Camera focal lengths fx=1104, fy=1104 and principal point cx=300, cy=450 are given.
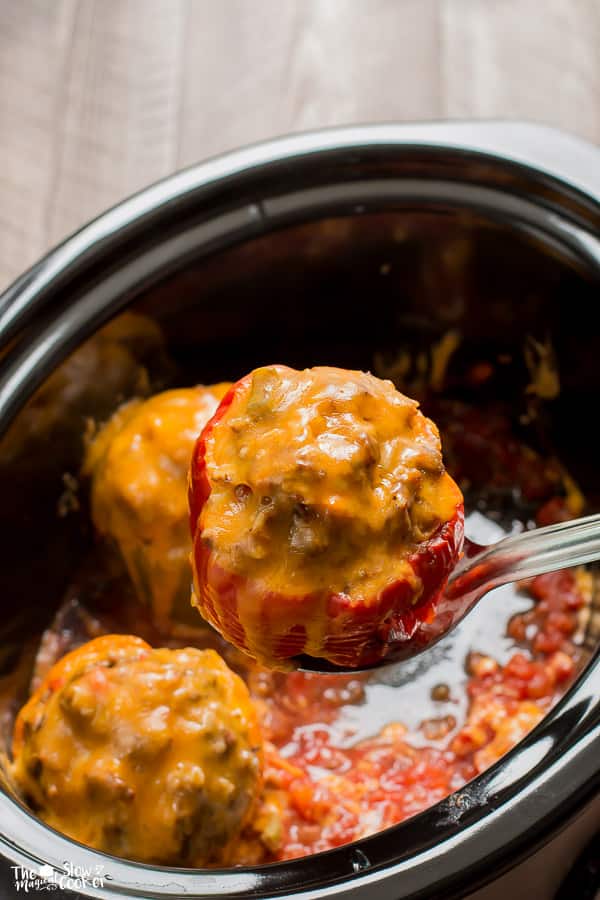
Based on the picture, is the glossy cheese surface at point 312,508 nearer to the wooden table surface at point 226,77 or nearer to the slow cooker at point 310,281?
the slow cooker at point 310,281

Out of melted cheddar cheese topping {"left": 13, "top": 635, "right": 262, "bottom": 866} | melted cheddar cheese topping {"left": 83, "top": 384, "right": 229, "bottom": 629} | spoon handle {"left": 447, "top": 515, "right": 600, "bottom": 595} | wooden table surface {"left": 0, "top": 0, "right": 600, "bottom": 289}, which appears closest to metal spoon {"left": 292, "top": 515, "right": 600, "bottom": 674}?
spoon handle {"left": 447, "top": 515, "right": 600, "bottom": 595}

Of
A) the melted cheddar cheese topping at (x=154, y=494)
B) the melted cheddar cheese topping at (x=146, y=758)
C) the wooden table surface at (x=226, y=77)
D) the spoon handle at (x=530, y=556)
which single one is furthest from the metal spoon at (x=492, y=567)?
the wooden table surface at (x=226, y=77)

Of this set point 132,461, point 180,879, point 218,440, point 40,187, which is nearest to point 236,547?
point 218,440

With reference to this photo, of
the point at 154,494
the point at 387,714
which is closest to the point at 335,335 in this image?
the point at 154,494

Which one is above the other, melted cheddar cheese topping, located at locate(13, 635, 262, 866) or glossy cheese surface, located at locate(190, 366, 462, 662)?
glossy cheese surface, located at locate(190, 366, 462, 662)

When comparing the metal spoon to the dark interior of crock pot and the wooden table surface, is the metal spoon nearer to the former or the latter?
the dark interior of crock pot
